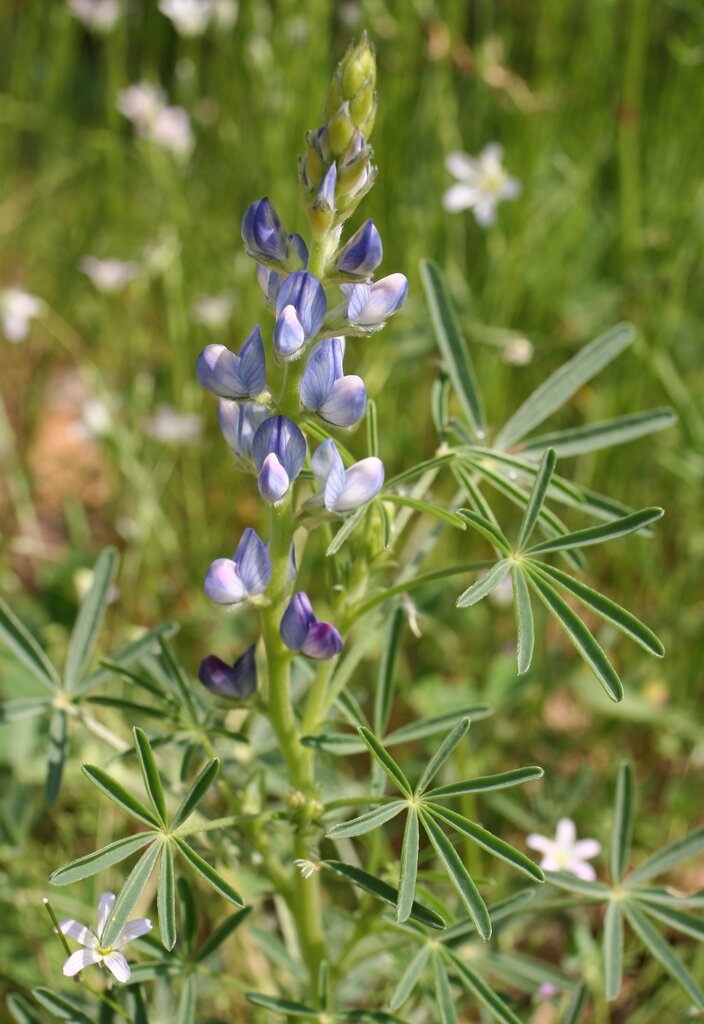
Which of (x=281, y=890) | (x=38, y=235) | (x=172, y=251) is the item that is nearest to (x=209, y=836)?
(x=281, y=890)

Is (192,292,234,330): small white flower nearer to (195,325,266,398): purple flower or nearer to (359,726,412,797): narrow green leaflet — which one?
(195,325,266,398): purple flower

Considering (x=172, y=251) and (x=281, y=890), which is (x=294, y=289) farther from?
(x=172, y=251)

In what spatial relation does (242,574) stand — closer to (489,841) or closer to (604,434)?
(489,841)

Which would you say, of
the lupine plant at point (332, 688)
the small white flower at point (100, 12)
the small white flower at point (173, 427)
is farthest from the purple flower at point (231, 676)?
the small white flower at point (100, 12)

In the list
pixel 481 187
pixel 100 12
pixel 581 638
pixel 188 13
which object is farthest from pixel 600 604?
pixel 100 12

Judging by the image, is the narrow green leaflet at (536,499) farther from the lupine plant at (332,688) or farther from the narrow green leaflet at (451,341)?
the narrow green leaflet at (451,341)
